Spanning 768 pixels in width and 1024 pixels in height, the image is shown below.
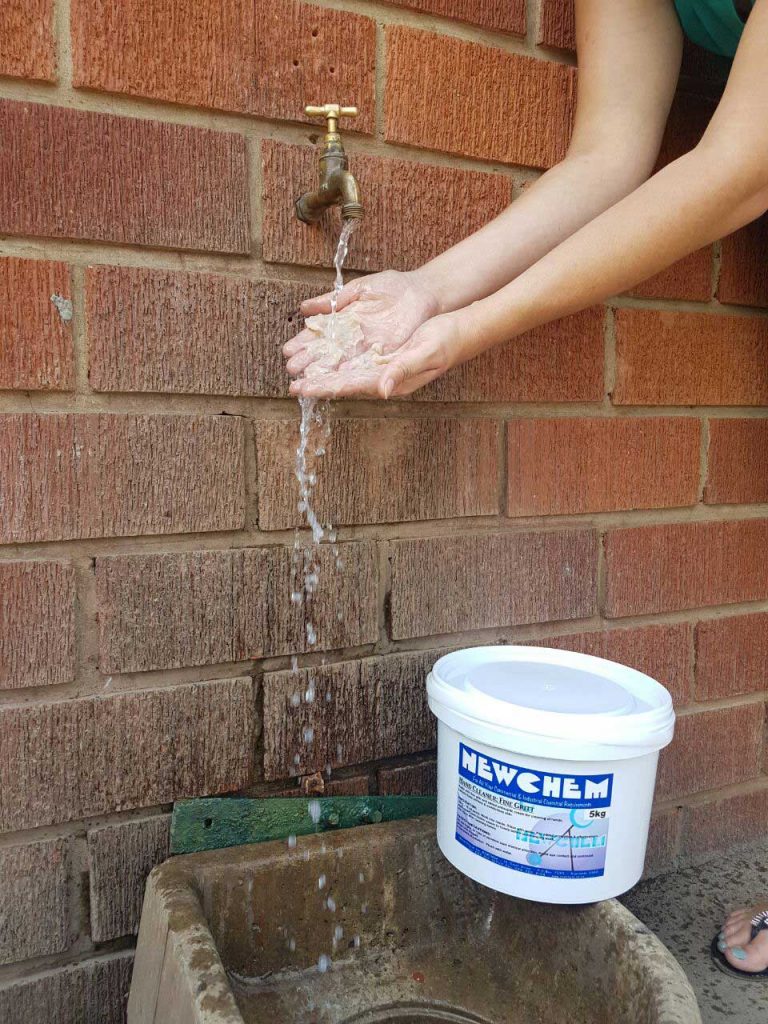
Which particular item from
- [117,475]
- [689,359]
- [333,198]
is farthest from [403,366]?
[689,359]

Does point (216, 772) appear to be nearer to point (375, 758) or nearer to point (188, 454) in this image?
point (375, 758)

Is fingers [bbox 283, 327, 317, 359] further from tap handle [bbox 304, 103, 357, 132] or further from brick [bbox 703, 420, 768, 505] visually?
brick [bbox 703, 420, 768, 505]

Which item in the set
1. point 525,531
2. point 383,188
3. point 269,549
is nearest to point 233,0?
point 383,188

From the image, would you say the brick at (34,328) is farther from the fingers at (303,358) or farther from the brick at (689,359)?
the brick at (689,359)

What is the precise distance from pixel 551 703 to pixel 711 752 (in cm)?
70

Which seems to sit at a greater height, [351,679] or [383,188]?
[383,188]

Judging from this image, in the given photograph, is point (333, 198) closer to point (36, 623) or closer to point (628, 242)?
point (628, 242)

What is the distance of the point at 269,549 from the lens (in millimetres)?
1112

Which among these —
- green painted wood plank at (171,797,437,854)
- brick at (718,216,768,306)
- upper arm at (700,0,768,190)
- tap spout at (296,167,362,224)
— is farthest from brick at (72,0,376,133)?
green painted wood plank at (171,797,437,854)

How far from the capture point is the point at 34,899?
3.30ft

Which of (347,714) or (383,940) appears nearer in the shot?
(383,940)

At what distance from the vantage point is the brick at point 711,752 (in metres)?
1.44

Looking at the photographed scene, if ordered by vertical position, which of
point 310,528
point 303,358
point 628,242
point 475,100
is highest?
point 475,100

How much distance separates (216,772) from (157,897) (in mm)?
216
